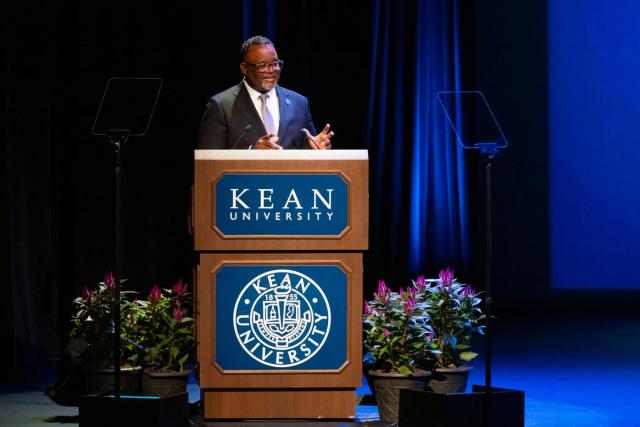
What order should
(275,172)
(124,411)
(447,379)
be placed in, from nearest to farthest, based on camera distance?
(124,411) < (275,172) < (447,379)

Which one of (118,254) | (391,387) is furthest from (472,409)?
Result: (118,254)

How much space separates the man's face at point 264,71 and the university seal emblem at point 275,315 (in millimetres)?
788

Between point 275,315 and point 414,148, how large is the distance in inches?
112

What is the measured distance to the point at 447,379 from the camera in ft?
14.4

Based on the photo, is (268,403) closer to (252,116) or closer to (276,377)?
(276,377)

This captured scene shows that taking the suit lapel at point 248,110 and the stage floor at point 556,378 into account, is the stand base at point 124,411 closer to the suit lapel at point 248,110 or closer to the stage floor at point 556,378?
the stage floor at point 556,378

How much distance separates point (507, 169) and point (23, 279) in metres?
3.74

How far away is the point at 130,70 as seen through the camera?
5.73 m

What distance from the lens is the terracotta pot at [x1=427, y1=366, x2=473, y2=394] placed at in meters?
4.36

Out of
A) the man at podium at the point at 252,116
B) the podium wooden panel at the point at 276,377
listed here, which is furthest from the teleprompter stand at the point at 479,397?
the man at podium at the point at 252,116

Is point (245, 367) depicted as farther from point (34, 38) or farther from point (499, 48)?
point (499, 48)

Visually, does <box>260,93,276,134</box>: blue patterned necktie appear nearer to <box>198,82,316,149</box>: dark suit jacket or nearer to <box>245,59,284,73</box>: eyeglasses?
<box>198,82,316,149</box>: dark suit jacket

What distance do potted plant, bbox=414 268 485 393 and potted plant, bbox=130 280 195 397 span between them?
91cm

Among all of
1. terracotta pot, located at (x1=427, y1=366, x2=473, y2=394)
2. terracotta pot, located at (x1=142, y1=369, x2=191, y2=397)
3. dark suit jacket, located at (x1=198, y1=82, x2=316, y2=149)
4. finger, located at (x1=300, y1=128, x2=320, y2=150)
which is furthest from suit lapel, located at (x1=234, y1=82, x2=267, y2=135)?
terracotta pot, located at (x1=427, y1=366, x2=473, y2=394)
